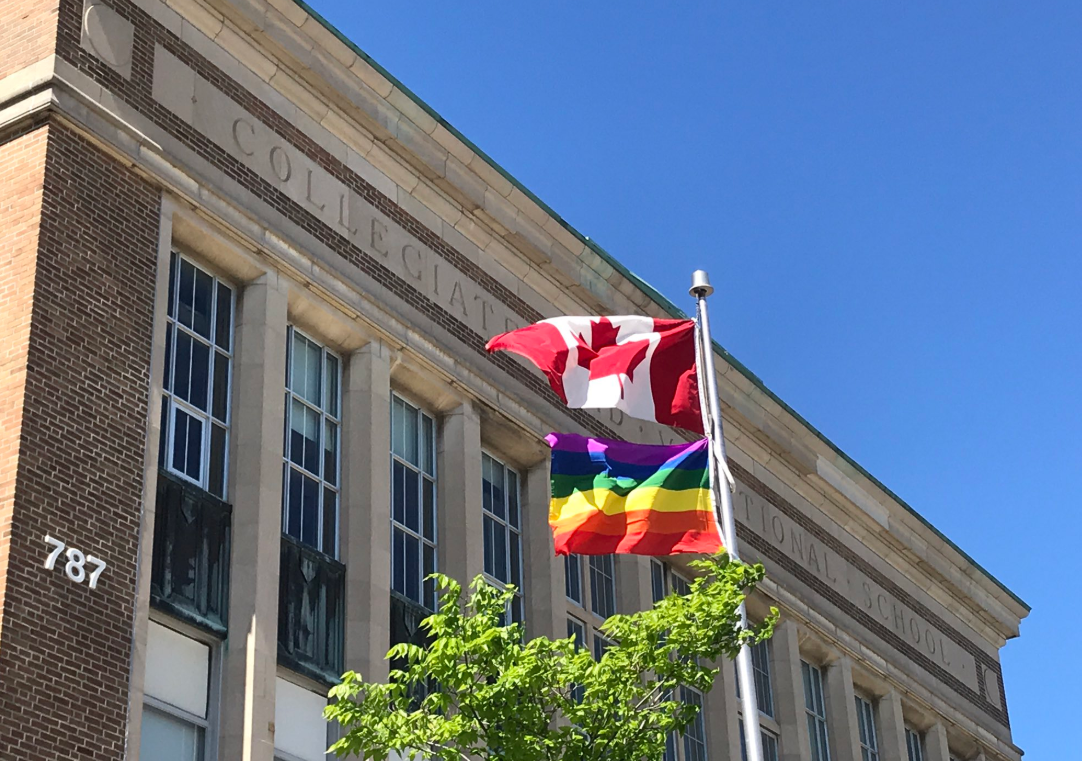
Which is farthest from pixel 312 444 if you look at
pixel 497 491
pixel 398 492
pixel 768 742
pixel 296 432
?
pixel 768 742

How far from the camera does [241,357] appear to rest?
20.9 m

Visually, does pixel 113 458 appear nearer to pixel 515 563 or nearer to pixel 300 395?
pixel 300 395

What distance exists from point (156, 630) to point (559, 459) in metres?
4.93

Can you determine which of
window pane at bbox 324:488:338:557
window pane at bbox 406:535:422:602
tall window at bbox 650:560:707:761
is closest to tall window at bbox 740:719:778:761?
tall window at bbox 650:560:707:761

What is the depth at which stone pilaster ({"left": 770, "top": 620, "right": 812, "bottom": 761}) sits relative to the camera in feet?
102

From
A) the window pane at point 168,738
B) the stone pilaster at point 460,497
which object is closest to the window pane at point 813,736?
the stone pilaster at point 460,497

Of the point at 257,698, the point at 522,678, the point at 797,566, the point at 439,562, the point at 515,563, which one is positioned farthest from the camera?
the point at 797,566

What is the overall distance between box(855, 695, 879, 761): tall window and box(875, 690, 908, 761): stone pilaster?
92 millimetres

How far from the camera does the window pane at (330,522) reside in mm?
21719

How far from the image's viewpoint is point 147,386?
18.8m

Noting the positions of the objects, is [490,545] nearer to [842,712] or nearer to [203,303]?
[203,303]

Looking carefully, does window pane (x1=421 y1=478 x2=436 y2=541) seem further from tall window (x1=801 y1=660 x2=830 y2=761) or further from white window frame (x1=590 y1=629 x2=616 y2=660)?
tall window (x1=801 y1=660 x2=830 y2=761)

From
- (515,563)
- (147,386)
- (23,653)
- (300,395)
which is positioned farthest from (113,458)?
(515,563)

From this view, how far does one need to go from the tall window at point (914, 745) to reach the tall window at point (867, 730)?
1536 mm
